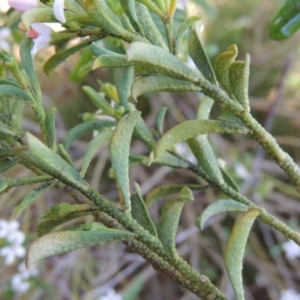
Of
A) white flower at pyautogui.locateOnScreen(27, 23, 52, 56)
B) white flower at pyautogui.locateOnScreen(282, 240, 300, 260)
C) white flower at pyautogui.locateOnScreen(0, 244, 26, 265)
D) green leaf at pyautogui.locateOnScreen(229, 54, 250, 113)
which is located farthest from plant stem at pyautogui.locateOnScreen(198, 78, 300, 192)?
white flower at pyautogui.locateOnScreen(282, 240, 300, 260)

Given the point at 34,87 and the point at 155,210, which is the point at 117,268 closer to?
the point at 155,210

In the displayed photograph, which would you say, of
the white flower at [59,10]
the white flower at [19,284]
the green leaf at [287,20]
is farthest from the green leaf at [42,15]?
the white flower at [19,284]

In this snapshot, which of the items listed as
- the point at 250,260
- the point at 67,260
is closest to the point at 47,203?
the point at 67,260

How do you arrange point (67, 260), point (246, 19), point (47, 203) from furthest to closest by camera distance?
point (246, 19) → point (47, 203) → point (67, 260)

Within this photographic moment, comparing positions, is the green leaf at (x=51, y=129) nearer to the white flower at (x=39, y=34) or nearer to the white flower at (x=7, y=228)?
the white flower at (x=39, y=34)

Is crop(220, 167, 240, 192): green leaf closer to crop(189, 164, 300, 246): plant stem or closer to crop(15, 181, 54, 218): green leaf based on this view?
A: crop(189, 164, 300, 246): plant stem

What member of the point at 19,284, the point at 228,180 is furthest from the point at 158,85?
the point at 19,284
